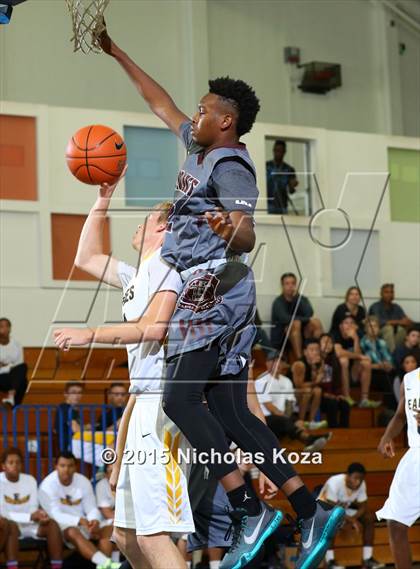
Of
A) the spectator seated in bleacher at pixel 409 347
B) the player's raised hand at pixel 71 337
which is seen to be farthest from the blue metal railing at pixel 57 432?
the player's raised hand at pixel 71 337

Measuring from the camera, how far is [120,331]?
Answer: 426cm

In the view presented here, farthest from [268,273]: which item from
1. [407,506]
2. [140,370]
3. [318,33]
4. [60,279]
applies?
[140,370]

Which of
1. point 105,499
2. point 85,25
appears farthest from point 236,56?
point 85,25

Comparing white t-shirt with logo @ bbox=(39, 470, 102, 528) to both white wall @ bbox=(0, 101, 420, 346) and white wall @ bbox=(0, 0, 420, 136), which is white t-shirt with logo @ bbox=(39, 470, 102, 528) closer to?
white wall @ bbox=(0, 101, 420, 346)

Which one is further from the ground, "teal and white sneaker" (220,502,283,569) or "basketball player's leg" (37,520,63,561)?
"teal and white sneaker" (220,502,283,569)

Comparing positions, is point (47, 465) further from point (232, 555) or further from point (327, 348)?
point (232, 555)

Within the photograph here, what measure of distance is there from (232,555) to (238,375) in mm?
734

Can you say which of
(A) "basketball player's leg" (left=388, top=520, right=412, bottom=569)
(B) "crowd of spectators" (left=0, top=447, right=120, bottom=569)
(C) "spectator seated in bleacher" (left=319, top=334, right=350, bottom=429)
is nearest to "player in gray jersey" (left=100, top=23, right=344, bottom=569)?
(A) "basketball player's leg" (left=388, top=520, right=412, bottom=569)

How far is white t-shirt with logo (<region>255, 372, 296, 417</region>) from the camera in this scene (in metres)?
11.3

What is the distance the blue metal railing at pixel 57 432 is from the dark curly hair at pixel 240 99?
5.52 m

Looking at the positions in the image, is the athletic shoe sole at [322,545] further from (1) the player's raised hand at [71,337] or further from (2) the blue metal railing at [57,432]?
(2) the blue metal railing at [57,432]

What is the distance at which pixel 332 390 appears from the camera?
12664 mm

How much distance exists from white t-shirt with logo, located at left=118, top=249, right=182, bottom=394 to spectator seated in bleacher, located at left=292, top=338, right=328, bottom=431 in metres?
6.88

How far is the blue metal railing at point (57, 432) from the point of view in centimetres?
A: 1007
